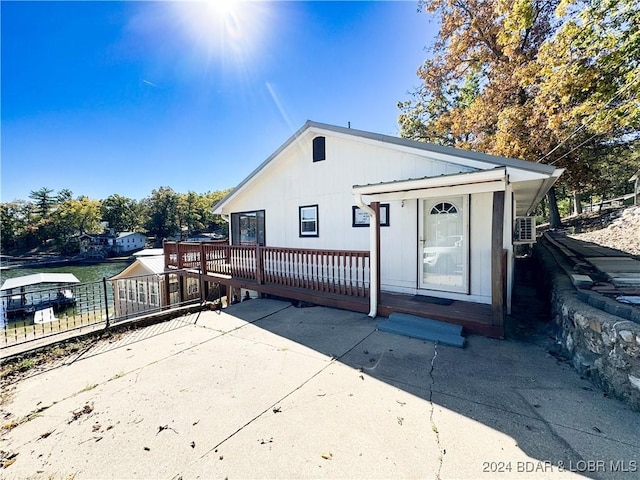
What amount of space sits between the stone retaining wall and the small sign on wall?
3.35 m

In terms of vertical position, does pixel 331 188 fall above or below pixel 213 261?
above

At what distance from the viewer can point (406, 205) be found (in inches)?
235

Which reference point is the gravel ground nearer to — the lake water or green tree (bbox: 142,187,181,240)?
the lake water

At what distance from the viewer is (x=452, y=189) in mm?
4648

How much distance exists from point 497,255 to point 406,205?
2.18m

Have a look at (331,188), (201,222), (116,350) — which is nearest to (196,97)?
(331,188)

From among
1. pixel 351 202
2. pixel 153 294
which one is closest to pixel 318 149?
pixel 351 202

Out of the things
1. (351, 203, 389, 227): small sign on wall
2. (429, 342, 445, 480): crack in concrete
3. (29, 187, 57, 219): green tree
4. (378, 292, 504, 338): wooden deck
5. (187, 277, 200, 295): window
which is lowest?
(187, 277, 200, 295): window

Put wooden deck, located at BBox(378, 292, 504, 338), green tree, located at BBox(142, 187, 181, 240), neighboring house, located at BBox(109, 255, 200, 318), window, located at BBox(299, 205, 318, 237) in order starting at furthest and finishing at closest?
green tree, located at BBox(142, 187, 181, 240)
neighboring house, located at BBox(109, 255, 200, 318)
window, located at BBox(299, 205, 318, 237)
wooden deck, located at BBox(378, 292, 504, 338)

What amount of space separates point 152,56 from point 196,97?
3.73m

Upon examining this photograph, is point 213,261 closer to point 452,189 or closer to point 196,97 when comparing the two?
point 452,189

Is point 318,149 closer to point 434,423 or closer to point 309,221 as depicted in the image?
point 309,221

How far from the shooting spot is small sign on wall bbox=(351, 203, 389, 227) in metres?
6.28

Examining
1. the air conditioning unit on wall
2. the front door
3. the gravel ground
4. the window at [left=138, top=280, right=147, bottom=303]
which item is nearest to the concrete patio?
the front door
